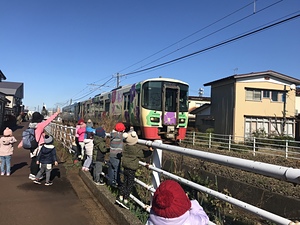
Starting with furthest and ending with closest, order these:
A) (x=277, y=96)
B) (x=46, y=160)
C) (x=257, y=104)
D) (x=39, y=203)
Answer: (x=277, y=96), (x=257, y=104), (x=46, y=160), (x=39, y=203)

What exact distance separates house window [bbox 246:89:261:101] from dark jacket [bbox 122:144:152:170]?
23263 millimetres

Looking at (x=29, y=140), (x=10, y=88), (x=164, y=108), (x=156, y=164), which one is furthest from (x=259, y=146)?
(x=10, y=88)

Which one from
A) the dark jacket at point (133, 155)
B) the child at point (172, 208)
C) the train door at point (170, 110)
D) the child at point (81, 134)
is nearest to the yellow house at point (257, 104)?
the train door at point (170, 110)

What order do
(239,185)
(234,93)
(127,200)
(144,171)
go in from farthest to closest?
1. (234,93)
2. (239,185)
3. (144,171)
4. (127,200)

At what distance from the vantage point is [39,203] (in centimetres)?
523

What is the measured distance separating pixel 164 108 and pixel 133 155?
11.3 m

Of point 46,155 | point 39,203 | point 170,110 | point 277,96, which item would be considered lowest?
point 39,203

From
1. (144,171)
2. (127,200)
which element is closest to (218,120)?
(144,171)

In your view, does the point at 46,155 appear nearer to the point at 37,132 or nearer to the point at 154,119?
the point at 37,132

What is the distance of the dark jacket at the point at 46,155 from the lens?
671 centimetres

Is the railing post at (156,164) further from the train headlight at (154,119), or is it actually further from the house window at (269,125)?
the house window at (269,125)

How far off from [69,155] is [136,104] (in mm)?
6380

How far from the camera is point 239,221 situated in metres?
5.34

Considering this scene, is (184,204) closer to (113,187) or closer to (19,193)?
(113,187)
